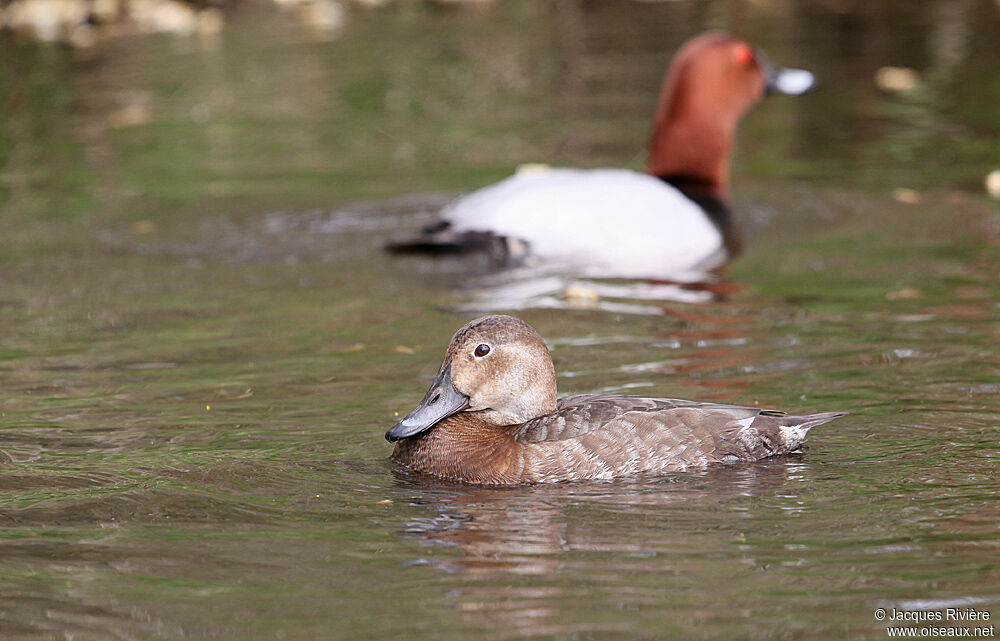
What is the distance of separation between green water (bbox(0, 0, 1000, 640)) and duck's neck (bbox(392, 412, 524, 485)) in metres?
0.09

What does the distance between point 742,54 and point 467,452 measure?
562 cm

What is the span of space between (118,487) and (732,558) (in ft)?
6.73

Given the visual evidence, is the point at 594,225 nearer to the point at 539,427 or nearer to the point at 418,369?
the point at 418,369

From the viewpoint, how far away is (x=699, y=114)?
9.78 metres

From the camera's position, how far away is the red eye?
995cm

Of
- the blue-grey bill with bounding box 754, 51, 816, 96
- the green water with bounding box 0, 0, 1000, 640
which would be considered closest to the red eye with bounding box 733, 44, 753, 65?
the blue-grey bill with bounding box 754, 51, 816, 96

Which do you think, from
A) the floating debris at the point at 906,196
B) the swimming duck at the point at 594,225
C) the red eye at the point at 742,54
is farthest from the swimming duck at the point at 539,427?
the red eye at the point at 742,54

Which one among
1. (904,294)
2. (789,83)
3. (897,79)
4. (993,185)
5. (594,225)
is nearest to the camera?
(904,294)

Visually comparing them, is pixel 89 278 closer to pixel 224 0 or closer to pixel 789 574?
pixel 789 574

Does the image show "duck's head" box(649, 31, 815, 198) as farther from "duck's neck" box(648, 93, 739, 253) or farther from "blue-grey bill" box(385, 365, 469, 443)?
"blue-grey bill" box(385, 365, 469, 443)

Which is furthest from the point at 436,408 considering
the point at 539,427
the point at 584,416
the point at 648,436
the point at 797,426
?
the point at 797,426

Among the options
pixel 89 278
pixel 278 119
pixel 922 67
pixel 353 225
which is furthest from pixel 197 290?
pixel 922 67

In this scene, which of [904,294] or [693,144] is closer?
[904,294]

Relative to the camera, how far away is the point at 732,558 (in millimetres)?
4207
